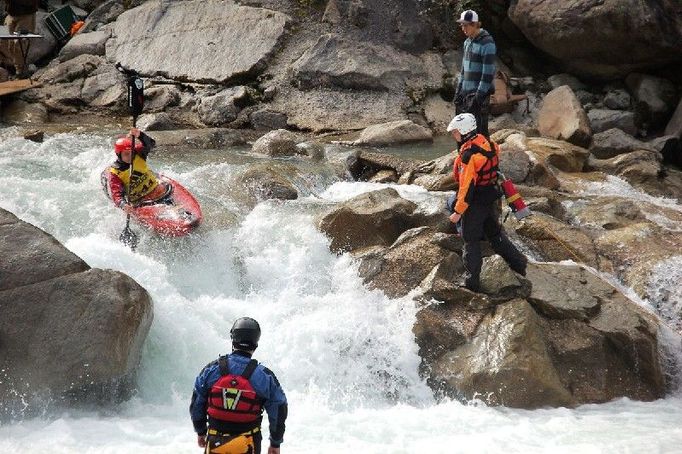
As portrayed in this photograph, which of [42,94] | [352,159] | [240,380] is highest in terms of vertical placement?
[240,380]

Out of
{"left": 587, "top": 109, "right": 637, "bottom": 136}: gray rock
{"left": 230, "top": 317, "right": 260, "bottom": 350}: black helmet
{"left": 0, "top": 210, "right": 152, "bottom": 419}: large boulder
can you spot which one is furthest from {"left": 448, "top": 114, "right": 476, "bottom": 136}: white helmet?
{"left": 587, "top": 109, "right": 637, "bottom": 136}: gray rock

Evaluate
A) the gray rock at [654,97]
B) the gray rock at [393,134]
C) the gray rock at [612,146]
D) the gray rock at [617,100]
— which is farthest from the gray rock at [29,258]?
the gray rock at [654,97]

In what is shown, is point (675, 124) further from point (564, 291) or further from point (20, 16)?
point (20, 16)

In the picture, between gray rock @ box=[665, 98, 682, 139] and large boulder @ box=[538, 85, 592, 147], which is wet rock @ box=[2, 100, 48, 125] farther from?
gray rock @ box=[665, 98, 682, 139]

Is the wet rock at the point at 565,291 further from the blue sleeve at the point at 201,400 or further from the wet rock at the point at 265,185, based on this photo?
the blue sleeve at the point at 201,400

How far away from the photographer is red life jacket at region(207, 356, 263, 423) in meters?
3.38

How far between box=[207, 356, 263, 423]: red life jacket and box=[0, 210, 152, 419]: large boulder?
2223 millimetres

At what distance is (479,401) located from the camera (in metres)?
5.89

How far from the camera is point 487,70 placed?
765cm

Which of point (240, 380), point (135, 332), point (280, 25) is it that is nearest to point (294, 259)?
point (135, 332)

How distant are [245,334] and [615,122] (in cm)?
1187

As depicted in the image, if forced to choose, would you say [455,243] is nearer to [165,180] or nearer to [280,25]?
[165,180]

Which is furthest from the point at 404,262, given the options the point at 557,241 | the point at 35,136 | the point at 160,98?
the point at 160,98

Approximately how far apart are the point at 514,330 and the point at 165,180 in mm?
4486
